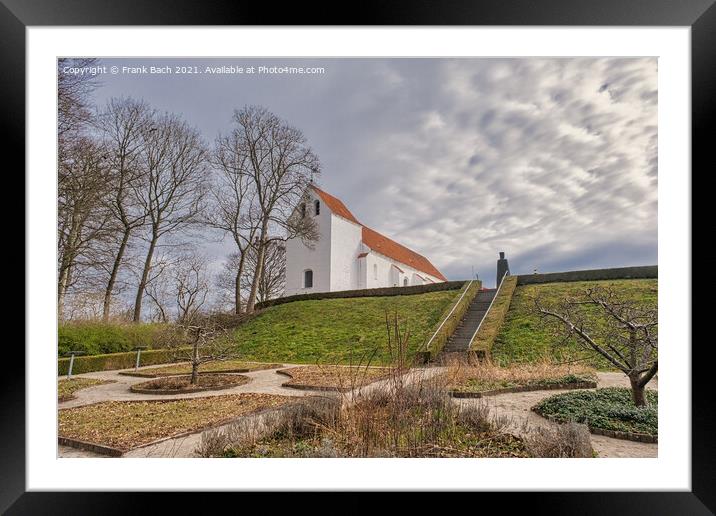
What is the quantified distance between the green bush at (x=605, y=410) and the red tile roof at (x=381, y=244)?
22.8 ft

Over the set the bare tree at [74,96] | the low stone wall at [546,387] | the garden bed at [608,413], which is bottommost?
the low stone wall at [546,387]

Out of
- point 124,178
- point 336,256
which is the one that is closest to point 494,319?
Result: point 336,256

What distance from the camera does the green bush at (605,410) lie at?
12.7ft

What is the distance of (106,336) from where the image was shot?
26.0 ft

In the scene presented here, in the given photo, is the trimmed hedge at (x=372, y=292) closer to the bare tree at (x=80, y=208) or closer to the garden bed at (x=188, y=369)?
the garden bed at (x=188, y=369)

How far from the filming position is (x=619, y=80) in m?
4.89

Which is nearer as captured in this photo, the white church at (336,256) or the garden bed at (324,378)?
the garden bed at (324,378)

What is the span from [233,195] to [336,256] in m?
4.42

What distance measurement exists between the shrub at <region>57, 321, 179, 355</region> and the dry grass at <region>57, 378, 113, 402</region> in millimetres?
929

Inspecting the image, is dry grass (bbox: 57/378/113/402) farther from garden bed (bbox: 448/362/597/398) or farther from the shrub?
garden bed (bbox: 448/362/597/398)

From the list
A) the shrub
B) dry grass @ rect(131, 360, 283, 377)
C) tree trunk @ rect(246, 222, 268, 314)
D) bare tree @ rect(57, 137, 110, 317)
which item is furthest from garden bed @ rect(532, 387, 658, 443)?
tree trunk @ rect(246, 222, 268, 314)

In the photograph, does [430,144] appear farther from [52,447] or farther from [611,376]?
[52,447]
